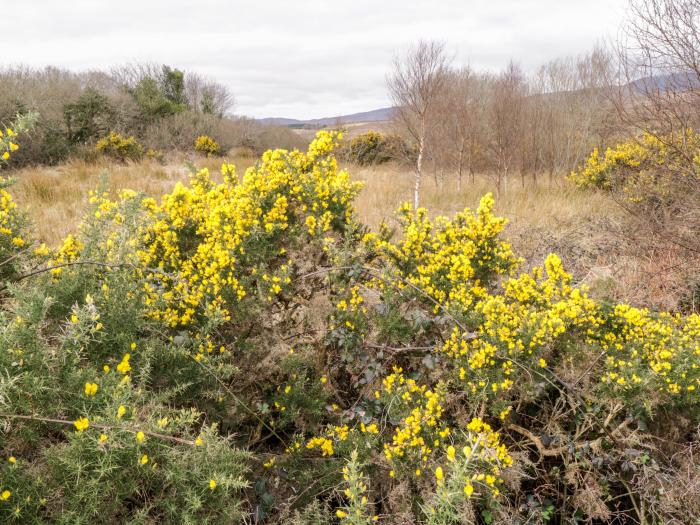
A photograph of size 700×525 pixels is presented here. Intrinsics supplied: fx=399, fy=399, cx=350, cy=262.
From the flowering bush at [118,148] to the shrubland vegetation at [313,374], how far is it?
1209 centimetres

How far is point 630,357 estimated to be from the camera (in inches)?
85.2

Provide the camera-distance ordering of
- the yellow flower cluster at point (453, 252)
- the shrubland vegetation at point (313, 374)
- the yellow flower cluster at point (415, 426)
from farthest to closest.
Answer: the yellow flower cluster at point (453, 252)
the yellow flower cluster at point (415, 426)
the shrubland vegetation at point (313, 374)

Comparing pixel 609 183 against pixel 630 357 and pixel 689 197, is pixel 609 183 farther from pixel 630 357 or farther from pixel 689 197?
pixel 630 357

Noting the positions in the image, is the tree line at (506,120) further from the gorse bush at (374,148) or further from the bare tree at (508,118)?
the gorse bush at (374,148)

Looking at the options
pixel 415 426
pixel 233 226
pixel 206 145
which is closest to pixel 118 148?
pixel 206 145

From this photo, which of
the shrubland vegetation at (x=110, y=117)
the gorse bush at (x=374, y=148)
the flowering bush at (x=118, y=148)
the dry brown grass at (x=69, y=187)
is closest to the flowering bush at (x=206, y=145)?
the shrubland vegetation at (x=110, y=117)

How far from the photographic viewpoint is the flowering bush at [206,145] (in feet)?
55.8

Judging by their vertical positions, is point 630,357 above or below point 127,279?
below

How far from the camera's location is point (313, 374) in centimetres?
250

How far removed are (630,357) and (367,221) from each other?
5.19 m

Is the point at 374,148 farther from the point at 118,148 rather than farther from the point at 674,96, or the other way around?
the point at 674,96

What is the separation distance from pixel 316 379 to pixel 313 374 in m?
0.07

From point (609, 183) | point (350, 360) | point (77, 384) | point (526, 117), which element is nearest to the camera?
point (77, 384)

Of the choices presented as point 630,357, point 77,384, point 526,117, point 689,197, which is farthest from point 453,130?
point 77,384
